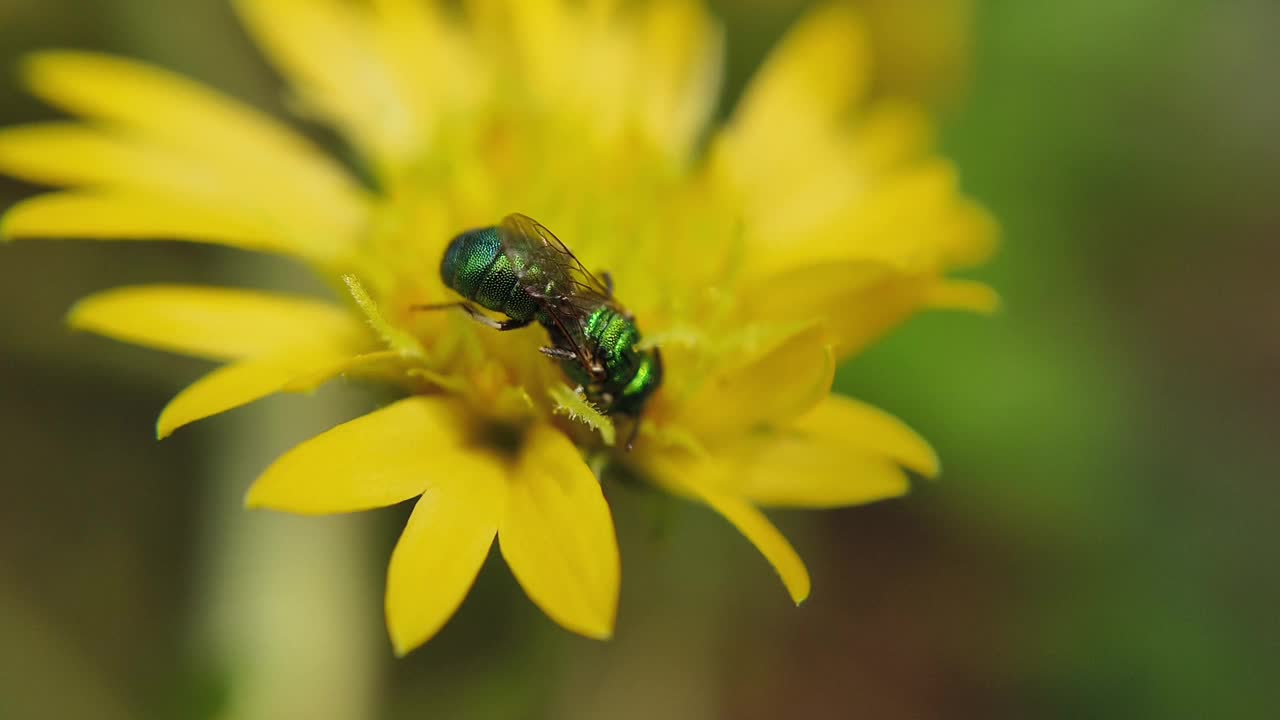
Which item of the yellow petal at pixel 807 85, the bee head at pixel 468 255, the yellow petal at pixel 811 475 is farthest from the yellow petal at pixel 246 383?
the yellow petal at pixel 807 85

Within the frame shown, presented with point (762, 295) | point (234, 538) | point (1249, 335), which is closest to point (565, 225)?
point (762, 295)

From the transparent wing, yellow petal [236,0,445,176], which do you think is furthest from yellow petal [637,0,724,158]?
the transparent wing

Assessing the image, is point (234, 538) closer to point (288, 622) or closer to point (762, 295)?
point (288, 622)

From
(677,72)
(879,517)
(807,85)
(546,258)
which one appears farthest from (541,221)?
(879,517)

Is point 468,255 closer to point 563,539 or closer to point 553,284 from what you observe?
point 553,284

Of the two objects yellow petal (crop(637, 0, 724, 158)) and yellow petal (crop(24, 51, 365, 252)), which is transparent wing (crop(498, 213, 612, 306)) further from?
yellow petal (crop(637, 0, 724, 158))

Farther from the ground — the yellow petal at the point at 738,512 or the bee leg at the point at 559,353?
the bee leg at the point at 559,353

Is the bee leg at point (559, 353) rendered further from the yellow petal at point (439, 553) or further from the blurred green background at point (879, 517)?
the blurred green background at point (879, 517)
